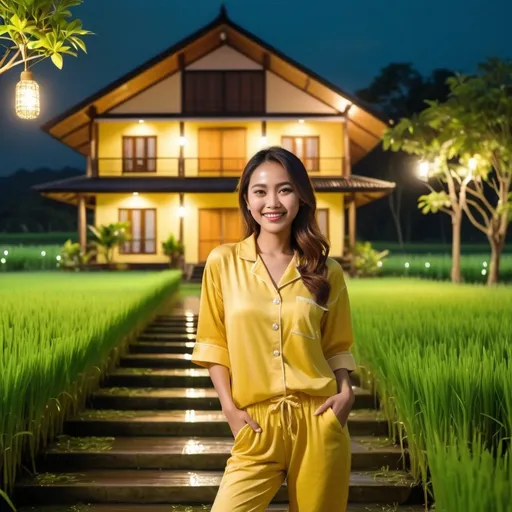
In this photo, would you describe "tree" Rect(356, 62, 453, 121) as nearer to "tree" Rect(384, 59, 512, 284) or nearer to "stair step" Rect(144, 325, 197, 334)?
"tree" Rect(384, 59, 512, 284)

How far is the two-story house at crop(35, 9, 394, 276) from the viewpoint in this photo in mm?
23969

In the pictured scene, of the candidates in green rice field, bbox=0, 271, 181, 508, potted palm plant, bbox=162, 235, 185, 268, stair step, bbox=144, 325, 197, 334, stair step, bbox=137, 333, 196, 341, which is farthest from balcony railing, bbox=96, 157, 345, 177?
green rice field, bbox=0, 271, 181, 508

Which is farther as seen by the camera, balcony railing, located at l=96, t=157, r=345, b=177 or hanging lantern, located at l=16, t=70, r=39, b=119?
balcony railing, located at l=96, t=157, r=345, b=177

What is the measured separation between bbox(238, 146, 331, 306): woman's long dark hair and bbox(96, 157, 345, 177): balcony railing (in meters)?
23.0

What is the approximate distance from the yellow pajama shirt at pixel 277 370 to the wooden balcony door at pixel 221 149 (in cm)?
2318

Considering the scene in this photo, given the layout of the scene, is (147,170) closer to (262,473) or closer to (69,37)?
(69,37)

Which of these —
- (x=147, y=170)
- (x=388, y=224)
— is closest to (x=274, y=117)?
(x=147, y=170)

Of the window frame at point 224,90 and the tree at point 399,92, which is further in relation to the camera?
the tree at point 399,92

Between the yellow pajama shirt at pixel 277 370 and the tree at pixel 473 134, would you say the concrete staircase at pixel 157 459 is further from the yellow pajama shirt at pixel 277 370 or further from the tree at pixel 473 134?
the tree at pixel 473 134

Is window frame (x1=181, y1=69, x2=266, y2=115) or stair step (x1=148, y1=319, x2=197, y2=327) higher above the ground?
window frame (x1=181, y1=69, x2=266, y2=115)

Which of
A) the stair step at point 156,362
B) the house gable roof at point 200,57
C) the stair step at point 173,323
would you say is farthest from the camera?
the house gable roof at point 200,57

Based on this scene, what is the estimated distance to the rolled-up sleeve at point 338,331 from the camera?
2.53 metres

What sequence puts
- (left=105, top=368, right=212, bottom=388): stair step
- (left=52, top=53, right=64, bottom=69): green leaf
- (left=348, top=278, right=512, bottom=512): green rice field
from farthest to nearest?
(left=105, top=368, right=212, bottom=388): stair step, (left=52, top=53, right=64, bottom=69): green leaf, (left=348, top=278, right=512, bottom=512): green rice field

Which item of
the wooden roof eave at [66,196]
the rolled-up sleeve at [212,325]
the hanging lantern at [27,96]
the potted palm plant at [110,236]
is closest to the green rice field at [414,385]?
the rolled-up sleeve at [212,325]
